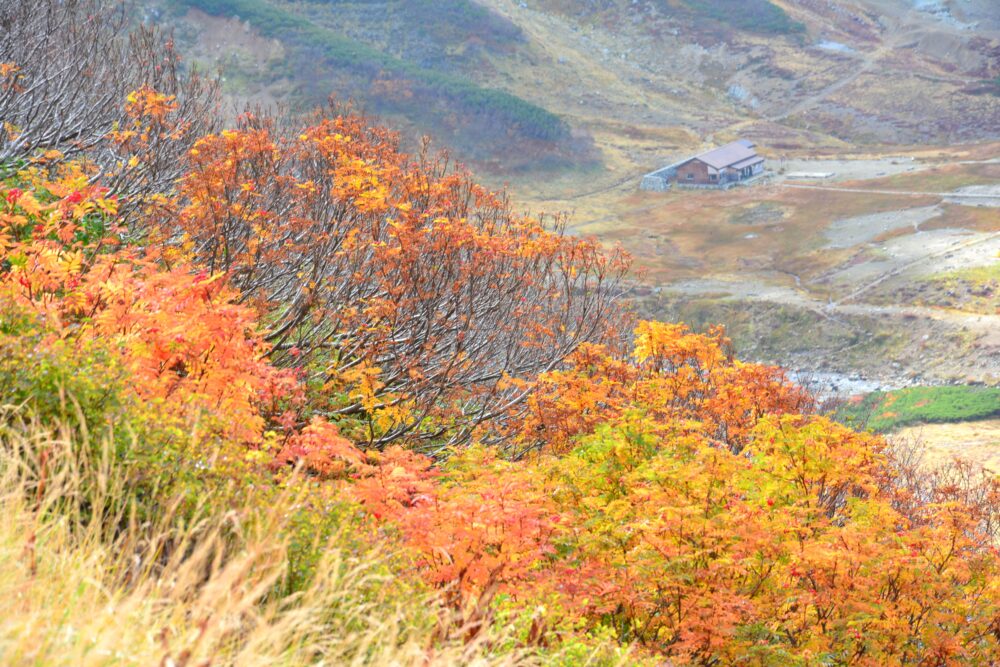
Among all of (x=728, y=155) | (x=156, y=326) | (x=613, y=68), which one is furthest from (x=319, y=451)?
(x=613, y=68)

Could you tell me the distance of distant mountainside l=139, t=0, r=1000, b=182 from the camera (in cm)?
9156

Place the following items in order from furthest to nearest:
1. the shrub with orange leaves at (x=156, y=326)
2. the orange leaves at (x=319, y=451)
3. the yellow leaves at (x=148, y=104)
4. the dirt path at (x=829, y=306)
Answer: the dirt path at (x=829, y=306) → the yellow leaves at (x=148, y=104) → the orange leaves at (x=319, y=451) → the shrub with orange leaves at (x=156, y=326)

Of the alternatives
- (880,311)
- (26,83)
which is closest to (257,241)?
(26,83)

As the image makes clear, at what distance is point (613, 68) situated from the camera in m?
131

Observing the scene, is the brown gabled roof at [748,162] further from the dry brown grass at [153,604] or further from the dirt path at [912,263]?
the dry brown grass at [153,604]

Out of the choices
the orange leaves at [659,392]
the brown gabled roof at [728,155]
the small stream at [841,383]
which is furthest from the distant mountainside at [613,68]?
the orange leaves at [659,392]

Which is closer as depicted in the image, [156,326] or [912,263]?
[156,326]

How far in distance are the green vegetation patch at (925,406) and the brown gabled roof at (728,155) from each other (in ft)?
155

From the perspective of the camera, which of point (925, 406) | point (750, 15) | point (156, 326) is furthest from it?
point (750, 15)

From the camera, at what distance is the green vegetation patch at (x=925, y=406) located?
1654 inches

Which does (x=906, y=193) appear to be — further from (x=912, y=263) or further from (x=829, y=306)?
(x=829, y=306)

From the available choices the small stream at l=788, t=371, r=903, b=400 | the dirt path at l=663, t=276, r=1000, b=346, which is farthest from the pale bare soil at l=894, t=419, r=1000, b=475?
the dirt path at l=663, t=276, r=1000, b=346

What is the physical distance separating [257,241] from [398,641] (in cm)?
1109

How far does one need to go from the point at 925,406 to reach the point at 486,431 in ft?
115
